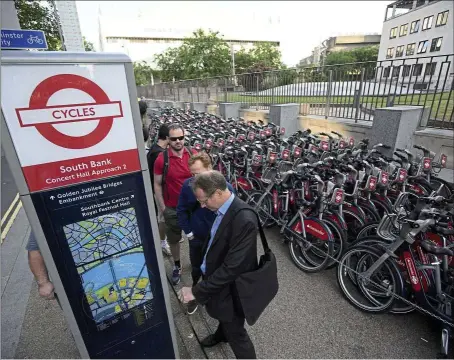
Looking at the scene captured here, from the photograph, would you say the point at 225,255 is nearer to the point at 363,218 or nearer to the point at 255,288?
the point at 255,288

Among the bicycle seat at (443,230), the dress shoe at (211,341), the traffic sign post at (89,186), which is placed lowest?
the dress shoe at (211,341)

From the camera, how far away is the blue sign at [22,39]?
250 centimetres

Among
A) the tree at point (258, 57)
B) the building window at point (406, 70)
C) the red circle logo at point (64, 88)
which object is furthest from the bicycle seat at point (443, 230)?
the tree at point (258, 57)

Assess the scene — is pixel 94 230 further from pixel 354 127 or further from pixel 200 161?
pixel 354 127

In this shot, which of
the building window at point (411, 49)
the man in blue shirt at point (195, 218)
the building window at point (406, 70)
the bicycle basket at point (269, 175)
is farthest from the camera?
the building window at point (411, 49)

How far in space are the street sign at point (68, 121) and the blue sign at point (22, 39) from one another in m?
1.66

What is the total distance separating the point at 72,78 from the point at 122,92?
0.82 ft

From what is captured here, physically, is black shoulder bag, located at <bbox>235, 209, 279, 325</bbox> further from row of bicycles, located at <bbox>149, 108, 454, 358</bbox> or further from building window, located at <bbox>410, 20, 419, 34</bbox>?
building window, located at <bbox>410, 20, 419, 34</bbox>

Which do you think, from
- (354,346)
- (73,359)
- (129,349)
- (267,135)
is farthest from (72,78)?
(267,135)

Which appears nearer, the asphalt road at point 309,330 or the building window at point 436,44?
the asphalt road at point 309,330

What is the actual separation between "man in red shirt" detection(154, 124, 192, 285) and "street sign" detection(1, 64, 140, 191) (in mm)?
1573

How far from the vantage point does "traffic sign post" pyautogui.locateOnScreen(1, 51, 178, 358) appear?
4.27 ft

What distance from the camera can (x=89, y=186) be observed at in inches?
59.5

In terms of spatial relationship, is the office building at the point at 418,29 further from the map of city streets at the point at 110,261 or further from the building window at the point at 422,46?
the map of city streets at the point at 110,261
